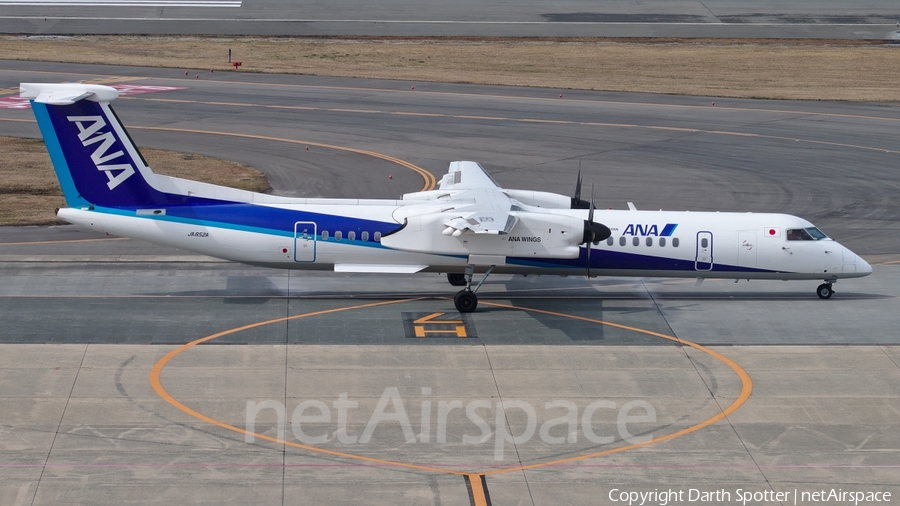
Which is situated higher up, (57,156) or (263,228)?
(57,156)

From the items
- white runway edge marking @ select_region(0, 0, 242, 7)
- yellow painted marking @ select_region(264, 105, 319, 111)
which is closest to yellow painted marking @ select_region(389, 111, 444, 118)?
yellow painted marking @ select_region(264, 105, 319, 111)

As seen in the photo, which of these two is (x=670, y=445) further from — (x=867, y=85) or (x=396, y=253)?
(x=867, y=85)

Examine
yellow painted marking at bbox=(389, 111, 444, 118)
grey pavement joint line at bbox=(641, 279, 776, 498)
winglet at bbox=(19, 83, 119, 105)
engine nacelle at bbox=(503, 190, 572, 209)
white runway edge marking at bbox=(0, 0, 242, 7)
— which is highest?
white runway edge marking at bbox=(0, 0, 242, 7)

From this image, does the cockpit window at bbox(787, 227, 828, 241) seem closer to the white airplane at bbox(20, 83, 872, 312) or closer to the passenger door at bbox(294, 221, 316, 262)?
the white airplane at bbox(20, 83, 872, 312)

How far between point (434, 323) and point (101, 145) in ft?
36.2

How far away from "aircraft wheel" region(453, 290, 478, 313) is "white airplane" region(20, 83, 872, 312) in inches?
1.2

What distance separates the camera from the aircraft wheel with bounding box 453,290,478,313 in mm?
29906

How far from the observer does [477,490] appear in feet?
65.2

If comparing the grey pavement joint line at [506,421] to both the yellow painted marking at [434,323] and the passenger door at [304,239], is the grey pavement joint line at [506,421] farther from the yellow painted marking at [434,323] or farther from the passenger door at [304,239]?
the passenger door at [304,239]

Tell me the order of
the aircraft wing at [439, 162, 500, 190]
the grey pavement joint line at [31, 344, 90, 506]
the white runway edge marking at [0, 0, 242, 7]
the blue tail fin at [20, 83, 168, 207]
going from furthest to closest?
the white runway edge marking at [0, 0, 242, 7]
the aircraft wing at [439, 162, 500, 190]
the blue tail fin at [20, 83, 168, 207]
the grey pavement joint line at [31, 344, 90, 506]

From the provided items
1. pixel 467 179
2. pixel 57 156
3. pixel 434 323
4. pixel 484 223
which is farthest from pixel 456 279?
pixel 57 156

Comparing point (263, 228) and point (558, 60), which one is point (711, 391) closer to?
point (263, 228)

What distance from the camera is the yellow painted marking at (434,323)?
2848 centimetres

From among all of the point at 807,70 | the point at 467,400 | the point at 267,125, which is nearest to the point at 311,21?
the point at 267,125
